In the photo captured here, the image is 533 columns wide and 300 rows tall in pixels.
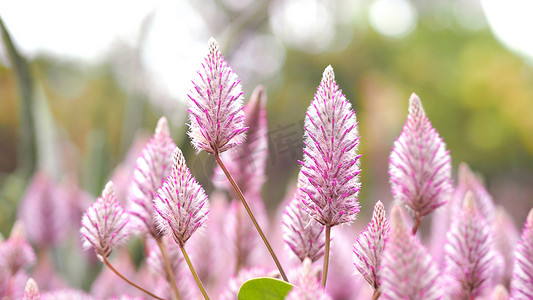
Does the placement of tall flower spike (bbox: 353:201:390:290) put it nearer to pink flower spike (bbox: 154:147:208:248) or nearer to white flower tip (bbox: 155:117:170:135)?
pink flower spike (bbox: 154:147:208:248)

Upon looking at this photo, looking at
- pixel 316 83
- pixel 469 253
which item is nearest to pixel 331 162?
pixel 469 253

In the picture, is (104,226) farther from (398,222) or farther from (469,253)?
(469,253)

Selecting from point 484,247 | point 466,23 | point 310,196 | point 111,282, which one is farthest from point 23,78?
point 466,23

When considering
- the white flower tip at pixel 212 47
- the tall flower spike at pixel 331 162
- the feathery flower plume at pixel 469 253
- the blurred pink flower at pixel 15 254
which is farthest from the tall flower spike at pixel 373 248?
the blurred pink flower at pixel 15 254

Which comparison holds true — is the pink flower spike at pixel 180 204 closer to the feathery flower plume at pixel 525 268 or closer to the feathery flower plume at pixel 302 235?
the feathery flower plume at pixel 302 235

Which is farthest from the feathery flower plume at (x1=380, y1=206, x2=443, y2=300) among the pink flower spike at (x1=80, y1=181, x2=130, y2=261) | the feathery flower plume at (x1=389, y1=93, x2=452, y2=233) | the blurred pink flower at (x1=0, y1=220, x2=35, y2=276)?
the blurred pink flower at (x1=0, y1=220, x2=35, y2=276)

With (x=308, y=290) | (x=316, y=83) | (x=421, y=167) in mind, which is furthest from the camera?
(x=316, y=83)
